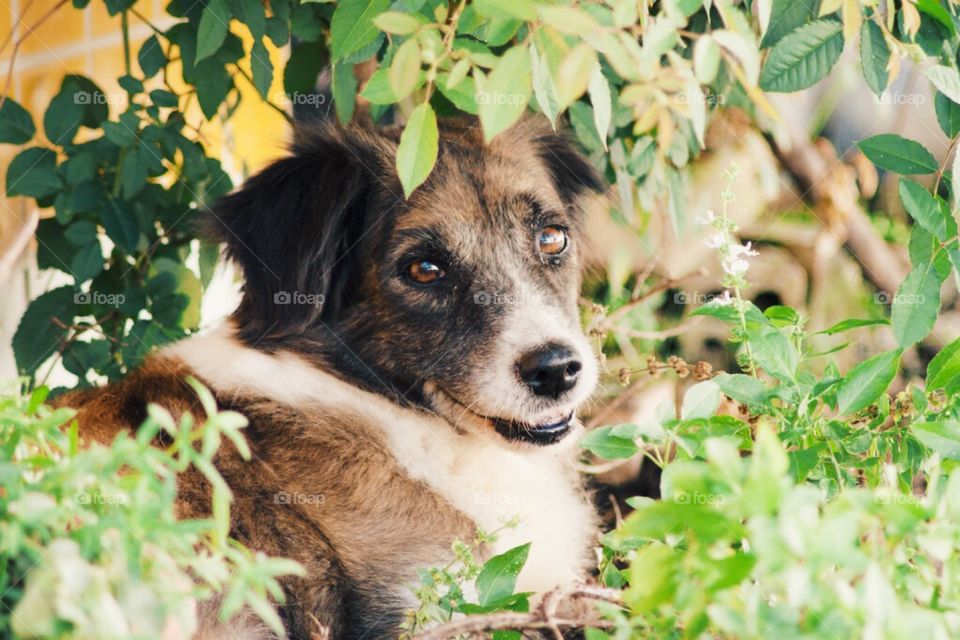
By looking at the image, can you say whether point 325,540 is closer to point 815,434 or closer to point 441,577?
point 441,577

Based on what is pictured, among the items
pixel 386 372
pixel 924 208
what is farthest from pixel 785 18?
pixel 386 372

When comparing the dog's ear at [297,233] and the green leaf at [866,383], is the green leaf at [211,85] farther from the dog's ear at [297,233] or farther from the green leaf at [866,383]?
the green leaf at [866,383]

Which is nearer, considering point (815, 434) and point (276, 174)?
point (815, 434)

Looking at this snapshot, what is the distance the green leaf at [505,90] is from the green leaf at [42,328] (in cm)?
207

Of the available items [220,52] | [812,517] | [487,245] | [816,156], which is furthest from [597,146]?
[816,156]

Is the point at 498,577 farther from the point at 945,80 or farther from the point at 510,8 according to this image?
the point at 945,80

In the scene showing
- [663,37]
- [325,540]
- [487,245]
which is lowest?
[325,540]

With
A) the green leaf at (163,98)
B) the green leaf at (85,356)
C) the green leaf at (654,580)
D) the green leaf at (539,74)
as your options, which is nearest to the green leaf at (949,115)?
the green leaf at (539,74)

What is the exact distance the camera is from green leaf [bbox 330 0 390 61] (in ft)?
6.46

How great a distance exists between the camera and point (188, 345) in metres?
2.72

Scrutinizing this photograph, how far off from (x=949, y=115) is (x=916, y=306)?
48 cm

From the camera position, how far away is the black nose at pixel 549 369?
8.00 feet

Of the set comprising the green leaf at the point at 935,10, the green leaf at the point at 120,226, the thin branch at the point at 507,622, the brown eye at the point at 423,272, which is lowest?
the green leaf at the point at 120,226

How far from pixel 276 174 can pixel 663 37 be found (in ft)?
4.87
